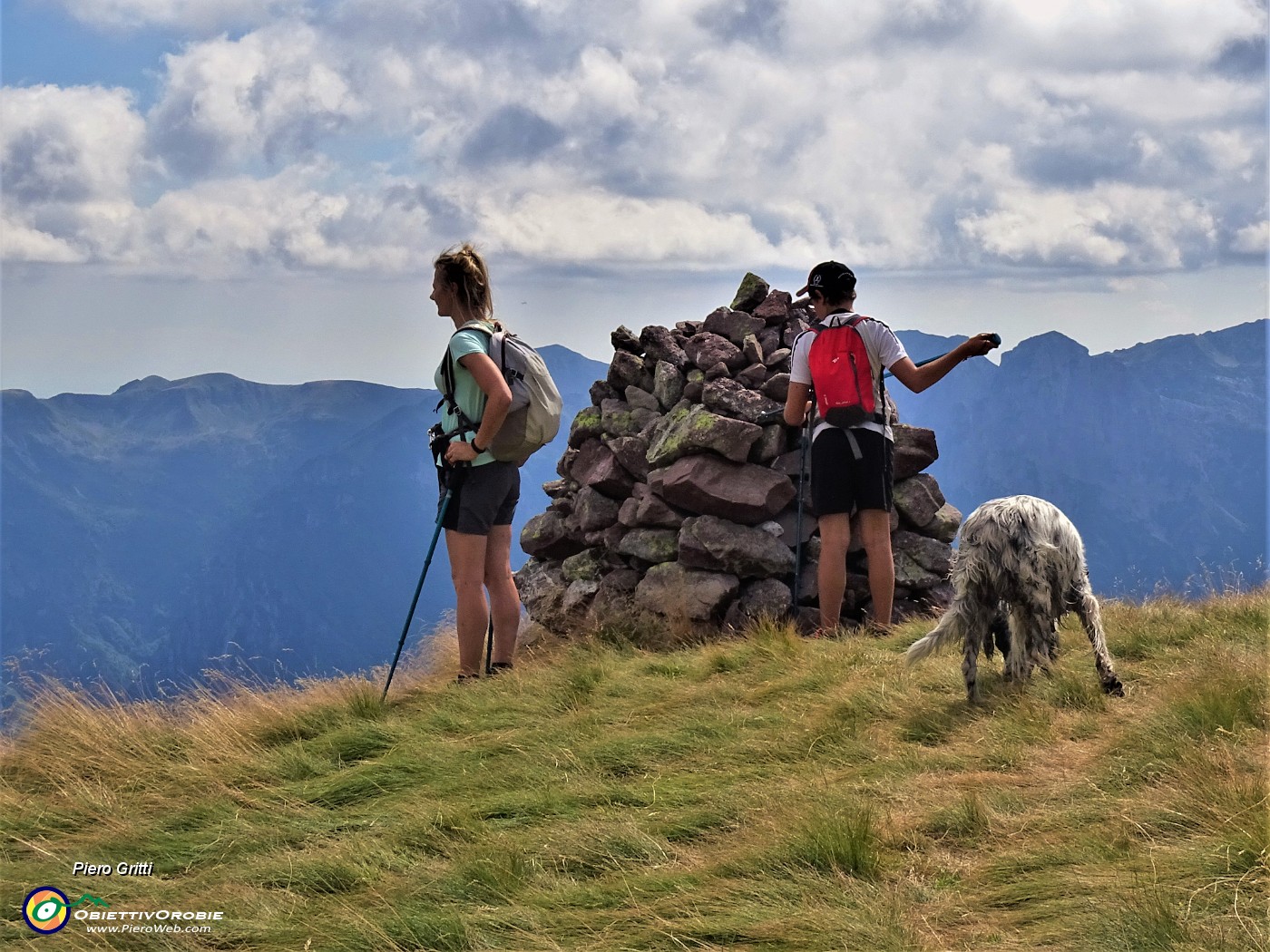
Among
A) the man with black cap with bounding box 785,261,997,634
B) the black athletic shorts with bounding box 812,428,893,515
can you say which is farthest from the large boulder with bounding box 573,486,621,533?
the black athletic shorts with bounding box 812,428,893,515

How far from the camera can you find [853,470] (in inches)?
335

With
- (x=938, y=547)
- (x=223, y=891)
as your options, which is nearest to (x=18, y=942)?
(x=223, y=891)

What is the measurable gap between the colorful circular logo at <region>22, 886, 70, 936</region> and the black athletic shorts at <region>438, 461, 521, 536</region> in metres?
3.38

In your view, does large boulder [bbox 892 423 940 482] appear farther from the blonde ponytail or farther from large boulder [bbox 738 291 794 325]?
the blonde ponytail

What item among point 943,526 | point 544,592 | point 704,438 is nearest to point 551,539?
point 544,592

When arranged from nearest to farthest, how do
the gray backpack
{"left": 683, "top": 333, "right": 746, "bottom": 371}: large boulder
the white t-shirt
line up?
the gray backpack
the white t-shirt
{"left": 683, "top": 333, "right": 746, "bottom": 371}: large boulder

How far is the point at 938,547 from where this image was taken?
1084 cm

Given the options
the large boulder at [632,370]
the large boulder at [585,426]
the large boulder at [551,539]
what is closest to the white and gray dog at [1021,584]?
the large boulder at [551,539]

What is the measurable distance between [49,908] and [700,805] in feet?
9.49

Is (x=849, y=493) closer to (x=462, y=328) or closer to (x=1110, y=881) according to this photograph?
(x=462, y=328)

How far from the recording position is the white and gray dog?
6.48 meters

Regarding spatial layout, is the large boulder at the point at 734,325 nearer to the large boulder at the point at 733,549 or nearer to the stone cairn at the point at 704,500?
the stone cairn at the point at 704,500

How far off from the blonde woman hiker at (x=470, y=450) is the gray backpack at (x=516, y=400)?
1 cm

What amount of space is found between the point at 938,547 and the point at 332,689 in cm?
572
